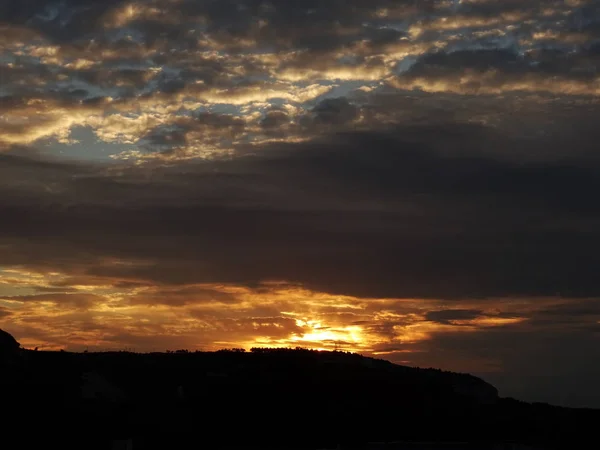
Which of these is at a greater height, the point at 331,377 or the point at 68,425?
the point at 331,377

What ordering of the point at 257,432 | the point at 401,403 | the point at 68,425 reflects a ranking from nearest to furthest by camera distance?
the point at 68,425
the point at 257,432
the point at 401,403

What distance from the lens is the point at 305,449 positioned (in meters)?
41.2

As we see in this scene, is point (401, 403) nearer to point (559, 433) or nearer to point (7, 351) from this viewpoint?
point (559, 433)

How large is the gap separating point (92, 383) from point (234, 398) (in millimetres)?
7339

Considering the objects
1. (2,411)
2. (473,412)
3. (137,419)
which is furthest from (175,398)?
(473,412)

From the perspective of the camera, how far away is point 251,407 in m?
44.4

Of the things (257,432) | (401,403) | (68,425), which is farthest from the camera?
(401,403)

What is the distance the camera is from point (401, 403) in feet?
153

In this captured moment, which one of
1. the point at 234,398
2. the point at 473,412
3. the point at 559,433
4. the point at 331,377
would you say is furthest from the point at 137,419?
the point at 559,433

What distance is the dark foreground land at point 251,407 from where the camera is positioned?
40906 mm

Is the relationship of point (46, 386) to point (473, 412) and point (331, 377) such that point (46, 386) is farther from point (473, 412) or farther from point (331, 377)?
point (473, 412)

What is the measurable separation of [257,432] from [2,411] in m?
12.4

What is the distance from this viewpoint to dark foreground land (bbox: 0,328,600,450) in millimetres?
40906

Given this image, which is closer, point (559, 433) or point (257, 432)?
point (257, 432)
